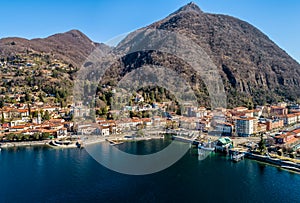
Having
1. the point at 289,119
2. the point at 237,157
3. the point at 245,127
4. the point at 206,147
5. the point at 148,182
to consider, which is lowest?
the point at 148,182

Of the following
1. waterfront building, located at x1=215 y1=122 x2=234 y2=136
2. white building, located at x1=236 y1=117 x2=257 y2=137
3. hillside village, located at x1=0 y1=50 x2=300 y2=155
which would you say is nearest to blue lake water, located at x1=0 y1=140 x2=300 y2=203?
hillside village, located at x1=0 y1=50 x2=300 y2=155

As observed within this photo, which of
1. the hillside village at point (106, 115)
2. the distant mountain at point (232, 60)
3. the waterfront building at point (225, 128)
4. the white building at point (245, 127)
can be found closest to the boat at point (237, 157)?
the hillside village at point (106, 115)

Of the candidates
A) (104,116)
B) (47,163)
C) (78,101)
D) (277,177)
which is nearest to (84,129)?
(104,116)

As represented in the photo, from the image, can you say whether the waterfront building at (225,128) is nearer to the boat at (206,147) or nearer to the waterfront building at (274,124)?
the waterfront building at (274,124)

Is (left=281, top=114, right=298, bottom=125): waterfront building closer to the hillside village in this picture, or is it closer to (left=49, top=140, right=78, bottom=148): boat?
the hillside village

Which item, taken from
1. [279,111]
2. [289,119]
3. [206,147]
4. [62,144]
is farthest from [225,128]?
[62,144]

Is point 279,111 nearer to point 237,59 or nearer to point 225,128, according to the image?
point 225,128

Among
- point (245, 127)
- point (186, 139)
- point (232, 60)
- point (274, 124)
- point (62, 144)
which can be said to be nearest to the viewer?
point (62, 144)

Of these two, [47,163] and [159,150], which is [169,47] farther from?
[47,163]
